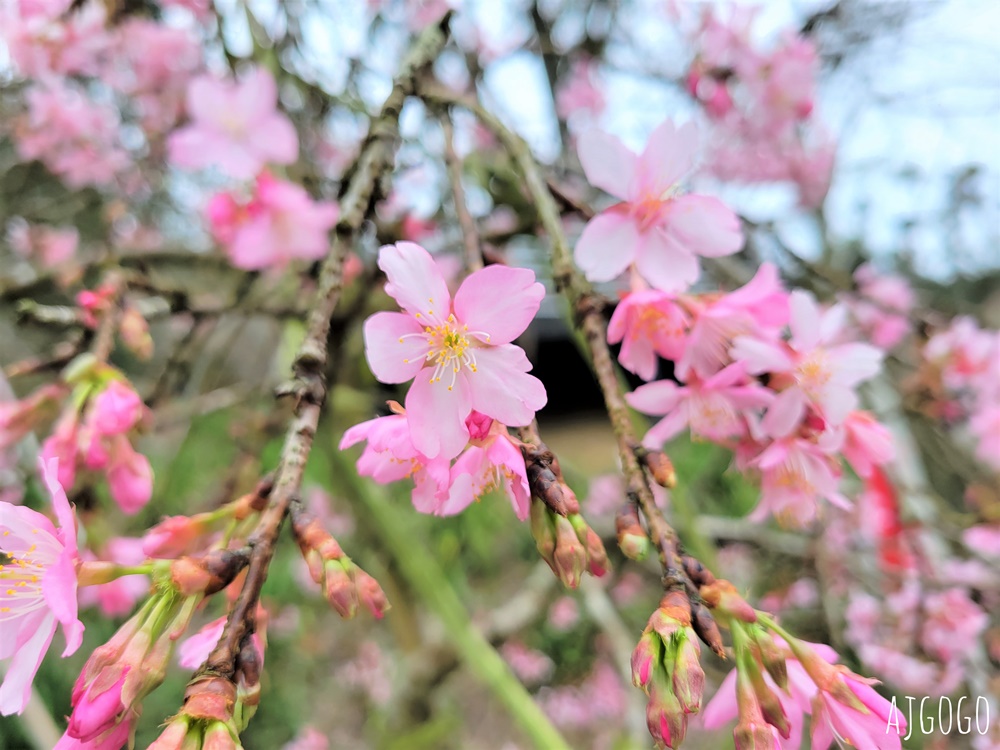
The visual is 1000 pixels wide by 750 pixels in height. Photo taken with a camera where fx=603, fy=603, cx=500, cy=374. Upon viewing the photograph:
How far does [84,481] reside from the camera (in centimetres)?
69

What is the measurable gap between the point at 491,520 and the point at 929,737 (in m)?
2.10

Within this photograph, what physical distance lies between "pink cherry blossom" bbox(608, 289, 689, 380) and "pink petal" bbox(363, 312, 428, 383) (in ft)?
0.56

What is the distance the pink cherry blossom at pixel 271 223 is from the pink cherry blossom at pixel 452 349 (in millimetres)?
843

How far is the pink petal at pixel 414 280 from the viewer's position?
0.44 meters

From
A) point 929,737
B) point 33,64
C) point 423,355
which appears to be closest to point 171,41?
point 33,64

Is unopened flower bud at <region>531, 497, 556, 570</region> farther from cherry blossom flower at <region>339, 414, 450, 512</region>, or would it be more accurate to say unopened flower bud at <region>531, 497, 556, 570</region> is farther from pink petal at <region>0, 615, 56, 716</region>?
pink petal at <region>0, 615, 56, 716</region>

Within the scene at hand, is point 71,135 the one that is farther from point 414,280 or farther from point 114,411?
point 414,280

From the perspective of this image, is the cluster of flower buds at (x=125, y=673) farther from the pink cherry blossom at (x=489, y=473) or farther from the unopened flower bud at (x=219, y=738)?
the pink cherry blossom at (x=489, y=473)

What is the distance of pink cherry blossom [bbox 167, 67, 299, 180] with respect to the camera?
1.19 meters

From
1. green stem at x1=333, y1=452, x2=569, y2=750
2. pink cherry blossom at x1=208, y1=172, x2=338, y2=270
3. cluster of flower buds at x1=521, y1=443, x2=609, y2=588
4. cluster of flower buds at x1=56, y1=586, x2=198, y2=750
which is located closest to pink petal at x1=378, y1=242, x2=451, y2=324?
cluster of flower buds at x1=521, y1=443, x2=609, y2=588

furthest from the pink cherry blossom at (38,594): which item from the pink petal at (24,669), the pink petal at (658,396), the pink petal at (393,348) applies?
the pink petal at (658,396)

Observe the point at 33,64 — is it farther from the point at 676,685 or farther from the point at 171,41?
the point at 676,685

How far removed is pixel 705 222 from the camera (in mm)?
606

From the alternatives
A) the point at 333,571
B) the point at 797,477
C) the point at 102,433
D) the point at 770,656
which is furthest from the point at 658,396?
the point at 102,433
